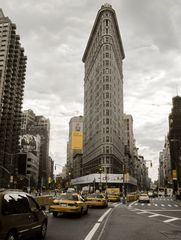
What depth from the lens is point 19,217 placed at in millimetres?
8070

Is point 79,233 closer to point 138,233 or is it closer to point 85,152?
point 138,233

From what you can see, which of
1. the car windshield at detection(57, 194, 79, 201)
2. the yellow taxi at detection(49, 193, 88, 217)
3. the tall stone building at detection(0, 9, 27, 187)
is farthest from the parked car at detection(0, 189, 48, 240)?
the tall stone building at detection(0, 9, 27, 187)

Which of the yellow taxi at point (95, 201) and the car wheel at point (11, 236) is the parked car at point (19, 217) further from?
the yellow taxi at point (95, 201)

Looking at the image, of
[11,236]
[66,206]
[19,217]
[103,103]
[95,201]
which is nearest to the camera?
[11,236]

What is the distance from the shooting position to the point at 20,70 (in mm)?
148500

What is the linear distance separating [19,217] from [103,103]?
4655 inches

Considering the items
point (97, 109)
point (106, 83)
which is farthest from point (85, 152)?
point (106, 83)

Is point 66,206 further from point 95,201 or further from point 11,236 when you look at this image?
point 95,201

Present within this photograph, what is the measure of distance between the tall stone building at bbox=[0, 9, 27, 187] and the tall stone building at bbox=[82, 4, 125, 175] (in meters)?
33.1

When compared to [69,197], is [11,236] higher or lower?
lower

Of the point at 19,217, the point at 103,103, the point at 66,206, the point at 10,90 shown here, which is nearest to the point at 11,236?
the point at 19,217

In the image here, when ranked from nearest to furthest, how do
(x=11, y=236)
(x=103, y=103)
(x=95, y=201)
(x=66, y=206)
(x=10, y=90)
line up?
(x=11, y=236) → (x=66, y=206) → (x=95, y=201) → (x=103, y=103) → (x=10, y=90)

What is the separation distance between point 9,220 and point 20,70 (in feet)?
482

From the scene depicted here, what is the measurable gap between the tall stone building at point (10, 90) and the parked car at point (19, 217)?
109825mm
